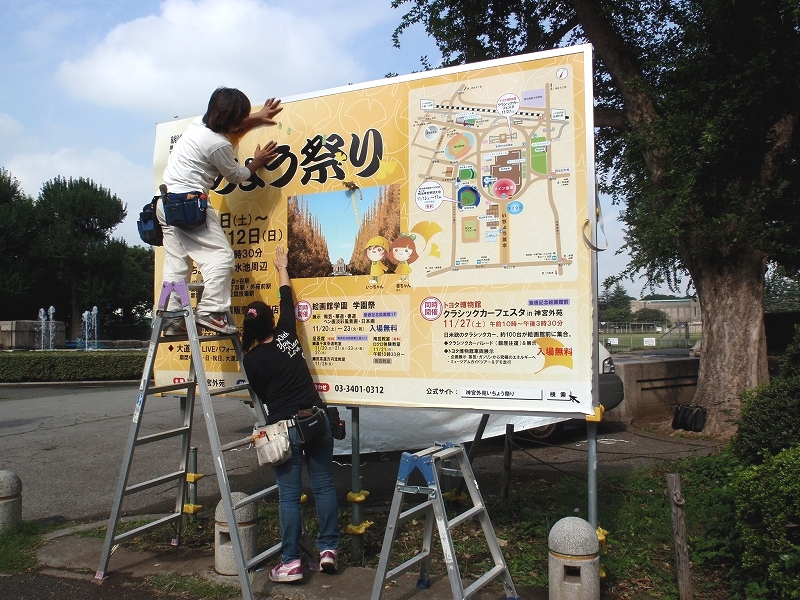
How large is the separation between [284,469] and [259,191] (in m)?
2.22

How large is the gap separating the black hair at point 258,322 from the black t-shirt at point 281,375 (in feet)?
0.23

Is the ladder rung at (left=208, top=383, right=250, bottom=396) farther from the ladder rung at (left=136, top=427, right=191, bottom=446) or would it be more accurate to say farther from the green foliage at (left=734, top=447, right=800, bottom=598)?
the green foliage at (left=734, top=447, right=800, bottom=598)

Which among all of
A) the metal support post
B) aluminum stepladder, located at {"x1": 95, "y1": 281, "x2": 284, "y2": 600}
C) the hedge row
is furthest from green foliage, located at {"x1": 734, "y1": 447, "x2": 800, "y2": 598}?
the hedge row

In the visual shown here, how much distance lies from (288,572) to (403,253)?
228 cm

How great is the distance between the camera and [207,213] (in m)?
4.58

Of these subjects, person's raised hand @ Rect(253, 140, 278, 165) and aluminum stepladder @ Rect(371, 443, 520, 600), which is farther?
person's raised hand @ Rect(253, 140, 278, 165)

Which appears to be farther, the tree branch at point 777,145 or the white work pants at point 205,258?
Result: the tree branch at point 777,145

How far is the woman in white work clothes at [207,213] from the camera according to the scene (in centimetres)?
455

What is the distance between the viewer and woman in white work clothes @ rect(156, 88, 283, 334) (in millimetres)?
4555

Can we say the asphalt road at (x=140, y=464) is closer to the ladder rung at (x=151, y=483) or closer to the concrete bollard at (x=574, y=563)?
the concrete bollard at (x=574, y=563)

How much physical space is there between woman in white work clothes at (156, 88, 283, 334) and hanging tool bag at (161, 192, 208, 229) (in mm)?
106

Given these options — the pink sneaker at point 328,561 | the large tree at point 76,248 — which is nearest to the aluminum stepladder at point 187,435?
the pink sneaker at point 328,561

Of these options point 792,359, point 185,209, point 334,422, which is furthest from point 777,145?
point 185,209

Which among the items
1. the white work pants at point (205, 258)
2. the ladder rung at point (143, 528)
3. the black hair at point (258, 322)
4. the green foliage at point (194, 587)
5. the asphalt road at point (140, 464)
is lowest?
the asphalt road at point (140, 464)
